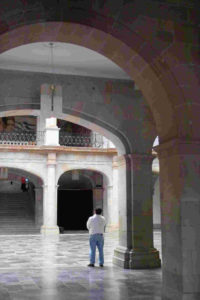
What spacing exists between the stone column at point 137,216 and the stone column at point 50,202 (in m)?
10.8

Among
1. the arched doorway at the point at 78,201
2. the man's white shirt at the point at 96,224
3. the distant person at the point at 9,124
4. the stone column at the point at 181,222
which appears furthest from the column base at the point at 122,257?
the distant person at the point at 9,124

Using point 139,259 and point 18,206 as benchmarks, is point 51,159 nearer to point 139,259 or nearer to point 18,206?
point 18,206

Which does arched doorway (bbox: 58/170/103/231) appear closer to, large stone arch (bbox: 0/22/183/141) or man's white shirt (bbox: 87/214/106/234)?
man's white shirt (bbox: 87/214/106/234)

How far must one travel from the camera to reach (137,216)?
955 cm

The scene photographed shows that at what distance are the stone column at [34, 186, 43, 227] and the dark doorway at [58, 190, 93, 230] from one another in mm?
2240

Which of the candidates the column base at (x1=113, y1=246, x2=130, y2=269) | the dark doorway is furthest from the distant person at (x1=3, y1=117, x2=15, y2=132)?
the column base at (x1=113, y1=246, x2=130, y2=269)

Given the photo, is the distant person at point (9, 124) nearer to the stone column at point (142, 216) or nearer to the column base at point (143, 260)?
the stone column at point (142, 216)

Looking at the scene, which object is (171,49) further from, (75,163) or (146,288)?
(75,163)

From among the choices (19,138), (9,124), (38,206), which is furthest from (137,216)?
(9,124)

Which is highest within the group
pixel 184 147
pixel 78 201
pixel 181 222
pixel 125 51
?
pixel 125 51

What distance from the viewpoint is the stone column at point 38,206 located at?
22.9 m

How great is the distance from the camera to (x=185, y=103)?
5.72 metres

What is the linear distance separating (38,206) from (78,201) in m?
3.01

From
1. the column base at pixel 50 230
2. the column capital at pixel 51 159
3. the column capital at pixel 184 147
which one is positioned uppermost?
the column capital at pixel 51 159
